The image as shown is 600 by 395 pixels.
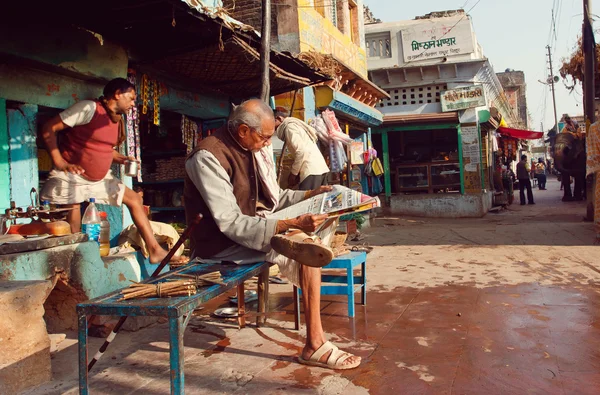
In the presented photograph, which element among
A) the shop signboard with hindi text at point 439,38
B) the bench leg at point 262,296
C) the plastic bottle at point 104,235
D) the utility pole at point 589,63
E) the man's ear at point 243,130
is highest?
the shop signboard with hindi text at point 439,38

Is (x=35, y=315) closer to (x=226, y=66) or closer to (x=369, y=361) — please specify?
(x=369, y=361)

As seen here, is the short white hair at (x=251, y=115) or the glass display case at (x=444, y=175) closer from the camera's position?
the short white hair at (x=251, y=115)

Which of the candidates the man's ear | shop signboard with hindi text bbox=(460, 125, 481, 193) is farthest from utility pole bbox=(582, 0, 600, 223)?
the man's ear

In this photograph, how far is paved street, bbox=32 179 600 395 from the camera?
9.65 feet

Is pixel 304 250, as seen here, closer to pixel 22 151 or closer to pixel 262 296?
pixel 262 296

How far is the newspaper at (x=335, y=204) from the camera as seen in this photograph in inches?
127

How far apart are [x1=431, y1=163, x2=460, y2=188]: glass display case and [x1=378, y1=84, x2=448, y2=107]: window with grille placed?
216 centimetres

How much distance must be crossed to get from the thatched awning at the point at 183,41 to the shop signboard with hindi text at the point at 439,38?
9757mm

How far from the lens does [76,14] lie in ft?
15.6

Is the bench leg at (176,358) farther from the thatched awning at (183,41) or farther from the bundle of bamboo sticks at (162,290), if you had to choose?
the thatched awning at (183,41)

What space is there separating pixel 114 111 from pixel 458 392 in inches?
157

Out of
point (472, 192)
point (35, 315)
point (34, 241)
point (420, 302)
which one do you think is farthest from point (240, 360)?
point (472, 192)

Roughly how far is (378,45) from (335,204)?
48.8 ft

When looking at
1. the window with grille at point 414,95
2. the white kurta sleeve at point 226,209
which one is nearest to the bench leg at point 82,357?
the white kurta sleeve at point 226,209
